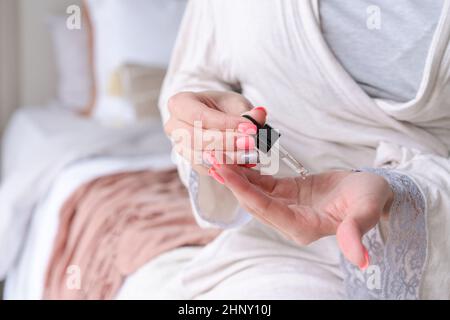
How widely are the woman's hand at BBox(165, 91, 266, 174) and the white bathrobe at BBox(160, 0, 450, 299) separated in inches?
4.0

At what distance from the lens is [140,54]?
5.33ft

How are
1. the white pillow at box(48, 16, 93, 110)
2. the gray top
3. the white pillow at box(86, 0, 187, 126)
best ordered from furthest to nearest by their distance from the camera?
the white pillow at box(48, 16, 93, 110) → the white pillow at box(86, 0, 187, 126) → the gray top

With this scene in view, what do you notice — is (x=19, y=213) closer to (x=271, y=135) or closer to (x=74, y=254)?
(x=74, y=254)

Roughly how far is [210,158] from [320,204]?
0.11 meters

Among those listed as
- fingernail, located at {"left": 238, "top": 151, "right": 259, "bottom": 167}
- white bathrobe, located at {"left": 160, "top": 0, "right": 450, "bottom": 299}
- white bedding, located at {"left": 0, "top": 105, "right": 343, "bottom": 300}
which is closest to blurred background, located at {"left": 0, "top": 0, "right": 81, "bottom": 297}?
white bedding, located at {"left": 0, "top": 105, "right": 343, "bottom": 300}

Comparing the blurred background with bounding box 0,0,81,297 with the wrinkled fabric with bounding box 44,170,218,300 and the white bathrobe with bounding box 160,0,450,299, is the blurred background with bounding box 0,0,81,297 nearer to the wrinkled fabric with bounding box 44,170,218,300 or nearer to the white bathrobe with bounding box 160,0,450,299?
the wrinkled fabric with bounding box 44,170,218,300

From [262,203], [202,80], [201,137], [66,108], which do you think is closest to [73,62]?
[66,108]

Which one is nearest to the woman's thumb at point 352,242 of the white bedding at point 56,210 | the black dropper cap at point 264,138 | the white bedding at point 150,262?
the black dropper cap at point 264,138

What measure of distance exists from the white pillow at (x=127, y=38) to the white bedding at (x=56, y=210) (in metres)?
0.12

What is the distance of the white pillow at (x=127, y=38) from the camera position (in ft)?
5.32

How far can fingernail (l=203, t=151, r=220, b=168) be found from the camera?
23.0 inches

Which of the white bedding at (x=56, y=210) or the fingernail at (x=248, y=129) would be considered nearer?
the fingernail at (x=248, y=129)

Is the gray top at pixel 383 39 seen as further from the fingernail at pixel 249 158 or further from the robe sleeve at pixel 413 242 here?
the fingernail at pixel 249 158

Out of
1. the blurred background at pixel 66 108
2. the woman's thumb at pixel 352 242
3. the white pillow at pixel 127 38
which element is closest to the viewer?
the woman's thumb at pixel 352 242
